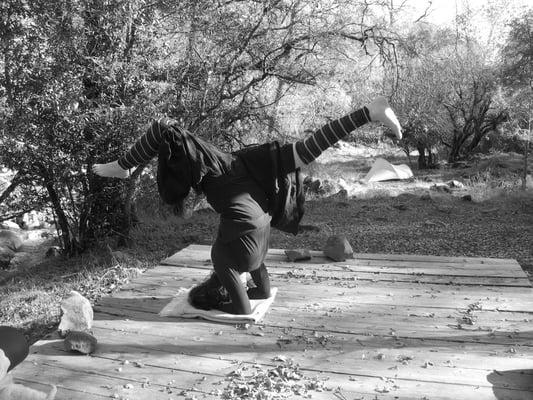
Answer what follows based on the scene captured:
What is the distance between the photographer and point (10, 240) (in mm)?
8797

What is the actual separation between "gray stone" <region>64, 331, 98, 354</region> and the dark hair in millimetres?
765

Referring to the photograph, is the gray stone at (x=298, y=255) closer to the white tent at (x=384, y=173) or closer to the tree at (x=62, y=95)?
the tree at (x=62, y=95)

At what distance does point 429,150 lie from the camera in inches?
576

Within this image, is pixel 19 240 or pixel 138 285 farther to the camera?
pixel 19 240

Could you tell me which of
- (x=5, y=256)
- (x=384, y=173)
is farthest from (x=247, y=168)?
(x=384, y=173)

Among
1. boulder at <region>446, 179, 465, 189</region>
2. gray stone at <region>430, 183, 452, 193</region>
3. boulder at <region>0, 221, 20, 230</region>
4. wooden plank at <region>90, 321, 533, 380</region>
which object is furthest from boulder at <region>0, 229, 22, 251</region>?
boulder at <region>446, 179, 465, 189</region>

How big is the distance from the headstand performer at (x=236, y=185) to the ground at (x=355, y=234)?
1832 mm

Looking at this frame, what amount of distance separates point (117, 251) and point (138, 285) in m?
2.02

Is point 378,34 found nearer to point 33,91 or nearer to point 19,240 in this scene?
point 33,91

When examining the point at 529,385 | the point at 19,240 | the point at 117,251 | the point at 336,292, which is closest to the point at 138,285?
the point at 336,292

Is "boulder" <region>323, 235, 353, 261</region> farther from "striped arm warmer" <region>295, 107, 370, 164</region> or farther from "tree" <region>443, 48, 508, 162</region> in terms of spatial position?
"tree" <region>443, 48, 508, 162</region>

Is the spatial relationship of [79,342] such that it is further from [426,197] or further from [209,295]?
[426,197]

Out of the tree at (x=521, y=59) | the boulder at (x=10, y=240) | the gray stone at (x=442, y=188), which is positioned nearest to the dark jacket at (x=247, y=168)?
the boulder at (x=10, y=240)

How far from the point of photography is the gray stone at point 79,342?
9.39 ft
